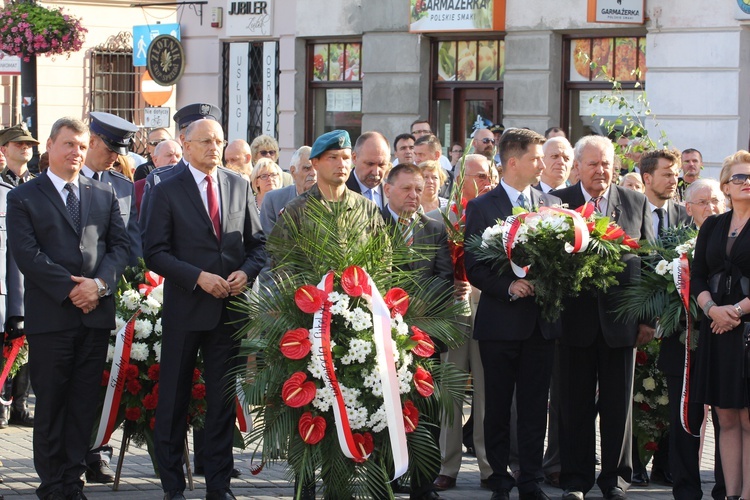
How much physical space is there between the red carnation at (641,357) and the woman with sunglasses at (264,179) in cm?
382

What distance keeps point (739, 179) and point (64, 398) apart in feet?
13.4

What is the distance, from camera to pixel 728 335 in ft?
24.2

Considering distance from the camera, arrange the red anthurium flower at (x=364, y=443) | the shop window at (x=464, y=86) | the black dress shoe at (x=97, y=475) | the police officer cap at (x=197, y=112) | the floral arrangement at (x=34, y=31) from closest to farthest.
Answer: the red anthurium flower at (x=364, y=443)
the black dress shoe at (x=97, y=475)
the police officer cap at (x=197, y=112)
the shop window at (x=464, y=86)
the floral arrangement at (x=34, y=31)

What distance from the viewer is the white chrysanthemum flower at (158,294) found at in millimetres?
8123

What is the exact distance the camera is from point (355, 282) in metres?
6.85

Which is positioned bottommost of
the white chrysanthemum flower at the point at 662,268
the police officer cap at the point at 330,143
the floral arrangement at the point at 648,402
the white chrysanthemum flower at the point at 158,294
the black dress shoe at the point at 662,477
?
the black dress shoe at the point at 662,477

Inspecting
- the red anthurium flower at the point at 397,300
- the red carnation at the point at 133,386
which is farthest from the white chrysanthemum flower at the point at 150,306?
the red anthurium flower at the point at 397,300

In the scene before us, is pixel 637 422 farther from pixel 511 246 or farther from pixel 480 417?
pixel 511 246

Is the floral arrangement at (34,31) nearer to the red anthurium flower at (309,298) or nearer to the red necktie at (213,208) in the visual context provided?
the red necktie at (213,208)

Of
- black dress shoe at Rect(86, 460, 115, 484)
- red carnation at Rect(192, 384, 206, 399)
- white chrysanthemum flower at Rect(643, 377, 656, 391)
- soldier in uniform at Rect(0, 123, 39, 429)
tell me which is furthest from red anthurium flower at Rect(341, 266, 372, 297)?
soldier in uniform at Rect(0, 123, 39, 429)

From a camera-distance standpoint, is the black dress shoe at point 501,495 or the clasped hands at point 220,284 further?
the black dress shoe at point 501,495

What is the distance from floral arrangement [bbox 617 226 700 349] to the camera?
7742mm

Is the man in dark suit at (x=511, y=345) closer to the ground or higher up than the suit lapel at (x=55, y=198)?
closer to the ground

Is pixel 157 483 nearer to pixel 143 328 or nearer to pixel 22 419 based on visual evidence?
pixel 143 328
